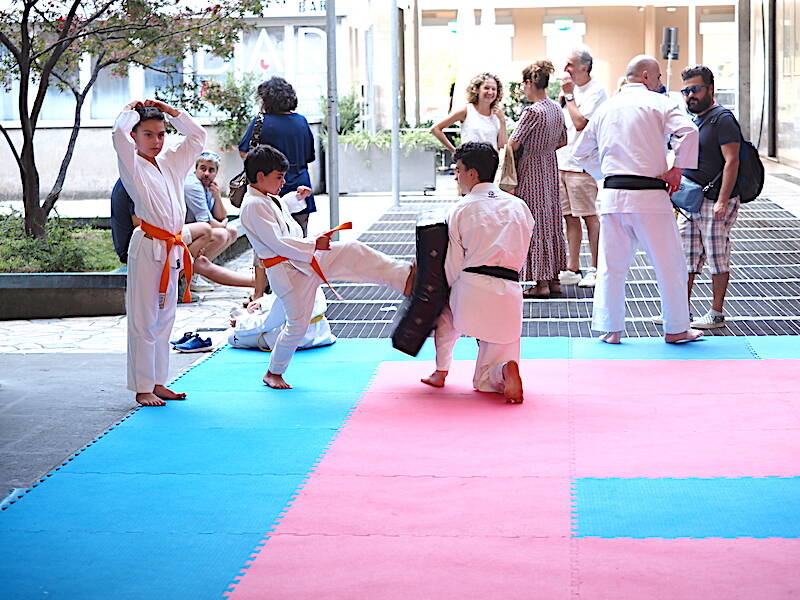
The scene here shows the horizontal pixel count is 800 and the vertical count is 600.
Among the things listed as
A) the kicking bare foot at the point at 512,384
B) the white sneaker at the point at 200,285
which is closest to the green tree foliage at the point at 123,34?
the white sneaker at the point at 200,285

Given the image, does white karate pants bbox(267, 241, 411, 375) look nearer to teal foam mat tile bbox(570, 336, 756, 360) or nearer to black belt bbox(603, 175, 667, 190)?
teal foam mat tile bbox(570, 336, 756, 360)

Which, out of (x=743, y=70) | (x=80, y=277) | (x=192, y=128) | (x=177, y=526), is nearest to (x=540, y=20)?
(x=743, y=70)

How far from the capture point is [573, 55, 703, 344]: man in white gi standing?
6719mm

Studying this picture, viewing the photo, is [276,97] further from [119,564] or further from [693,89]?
[119,564]

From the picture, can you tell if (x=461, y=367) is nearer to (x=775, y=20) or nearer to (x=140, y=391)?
(x=140, y=391)

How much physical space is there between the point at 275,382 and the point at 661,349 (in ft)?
7.33

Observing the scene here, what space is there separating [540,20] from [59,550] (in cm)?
3133

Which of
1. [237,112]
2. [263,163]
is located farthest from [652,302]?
[237,112]

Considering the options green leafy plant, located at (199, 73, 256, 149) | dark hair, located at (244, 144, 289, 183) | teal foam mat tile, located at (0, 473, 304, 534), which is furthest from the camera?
green leafy plant, located at (199, 73, 256, 149)

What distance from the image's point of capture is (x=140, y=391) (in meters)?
5.78

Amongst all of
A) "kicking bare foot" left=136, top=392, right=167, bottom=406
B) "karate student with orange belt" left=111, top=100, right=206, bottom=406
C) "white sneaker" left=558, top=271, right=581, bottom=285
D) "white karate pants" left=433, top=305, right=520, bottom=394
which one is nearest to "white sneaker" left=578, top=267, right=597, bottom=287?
"white sneaker" left=558, top=271, right=581, bottom=285

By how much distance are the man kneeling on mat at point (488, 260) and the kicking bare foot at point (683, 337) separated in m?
1.53

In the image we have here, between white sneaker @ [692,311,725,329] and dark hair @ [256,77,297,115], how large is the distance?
3.01m

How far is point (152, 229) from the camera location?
562cm
